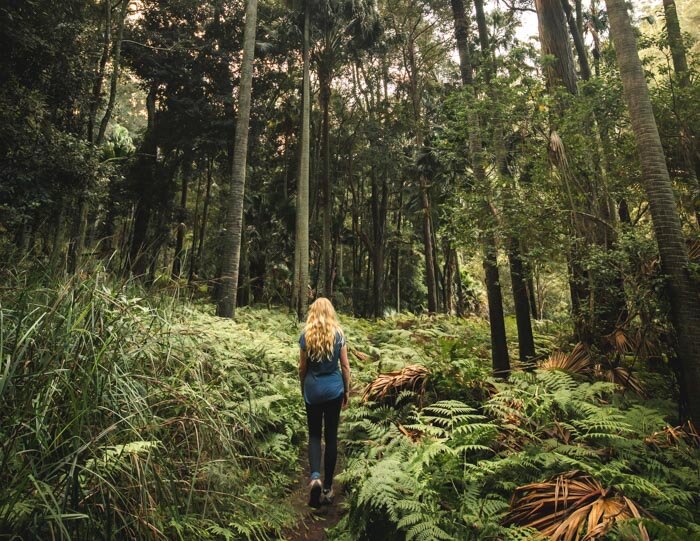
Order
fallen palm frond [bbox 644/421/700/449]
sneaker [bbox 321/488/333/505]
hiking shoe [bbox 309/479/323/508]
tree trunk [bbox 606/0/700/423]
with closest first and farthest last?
1. fallen palm frond [bbox 644/421/700/449]
2. hiking shoe [bbox 309/479/323/508]
3. sneaker [bbox 321/488/333/505]
4. tree trunk [bbox 606/0/700/423]

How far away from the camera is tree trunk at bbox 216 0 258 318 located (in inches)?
373

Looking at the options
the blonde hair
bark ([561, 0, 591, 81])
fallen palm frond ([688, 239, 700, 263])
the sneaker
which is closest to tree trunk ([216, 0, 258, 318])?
the blonde hair

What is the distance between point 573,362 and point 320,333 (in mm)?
4561

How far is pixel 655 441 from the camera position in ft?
11.9

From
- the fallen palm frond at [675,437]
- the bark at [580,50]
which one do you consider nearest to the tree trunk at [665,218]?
the fallen palm frond at [675,437]

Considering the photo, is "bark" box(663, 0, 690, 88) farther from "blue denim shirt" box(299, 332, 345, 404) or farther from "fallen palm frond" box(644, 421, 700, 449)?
Result: "blue denim shirt" box(299, 332, 345, 404)

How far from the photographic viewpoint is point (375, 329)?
1369cm

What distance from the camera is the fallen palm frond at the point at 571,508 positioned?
8.35 feet

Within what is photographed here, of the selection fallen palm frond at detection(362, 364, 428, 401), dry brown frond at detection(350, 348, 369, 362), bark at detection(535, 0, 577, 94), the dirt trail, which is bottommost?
the dirt trail

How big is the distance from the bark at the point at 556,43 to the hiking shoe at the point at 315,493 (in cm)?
857

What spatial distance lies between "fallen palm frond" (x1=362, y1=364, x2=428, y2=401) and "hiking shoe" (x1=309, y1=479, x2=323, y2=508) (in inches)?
91.3

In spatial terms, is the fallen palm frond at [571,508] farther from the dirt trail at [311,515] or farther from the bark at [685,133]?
the bark at [685,133]

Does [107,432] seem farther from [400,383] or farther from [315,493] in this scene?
[400,383]

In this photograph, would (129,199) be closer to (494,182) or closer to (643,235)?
(494,182)
